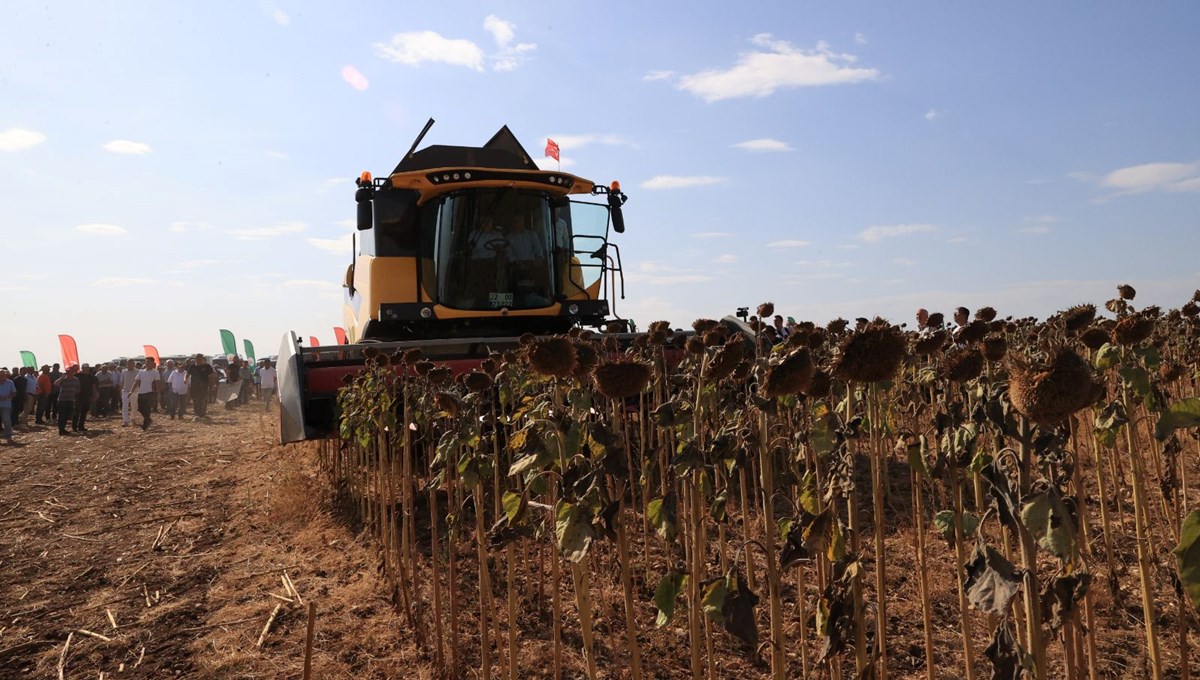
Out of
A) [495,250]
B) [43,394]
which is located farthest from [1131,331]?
[43,394]

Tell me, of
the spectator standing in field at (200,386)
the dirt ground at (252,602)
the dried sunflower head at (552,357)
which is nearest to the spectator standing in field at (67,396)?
the spectator standing in field at (200,386)

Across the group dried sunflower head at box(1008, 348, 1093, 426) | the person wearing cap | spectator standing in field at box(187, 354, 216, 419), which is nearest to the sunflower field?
dried sunflower head at box(1008, 348, 1093, 426)

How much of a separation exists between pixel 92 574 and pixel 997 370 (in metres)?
7.50

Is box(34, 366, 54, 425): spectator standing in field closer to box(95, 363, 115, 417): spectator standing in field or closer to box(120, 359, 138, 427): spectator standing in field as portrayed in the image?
box(95, 363, 115, 417): spectator standing in field

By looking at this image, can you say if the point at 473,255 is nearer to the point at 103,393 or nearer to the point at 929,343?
the point at 929,343

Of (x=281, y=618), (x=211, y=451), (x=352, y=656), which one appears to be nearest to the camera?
(x=352, y=656)

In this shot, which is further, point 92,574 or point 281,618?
point 92,574

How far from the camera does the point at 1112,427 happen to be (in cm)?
336

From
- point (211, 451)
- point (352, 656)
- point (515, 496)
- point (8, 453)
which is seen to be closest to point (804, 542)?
point (515, 496)

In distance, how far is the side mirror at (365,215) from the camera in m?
9.55

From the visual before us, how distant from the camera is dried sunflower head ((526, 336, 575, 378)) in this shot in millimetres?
2850

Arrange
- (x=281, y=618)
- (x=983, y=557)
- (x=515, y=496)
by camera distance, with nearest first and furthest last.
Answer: (x=983, y=557), (x=515, y=496), (x=281, y=618)

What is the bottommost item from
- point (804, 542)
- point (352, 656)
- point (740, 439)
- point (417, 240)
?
point (352, 656)

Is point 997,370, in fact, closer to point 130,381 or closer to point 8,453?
point 8,453
